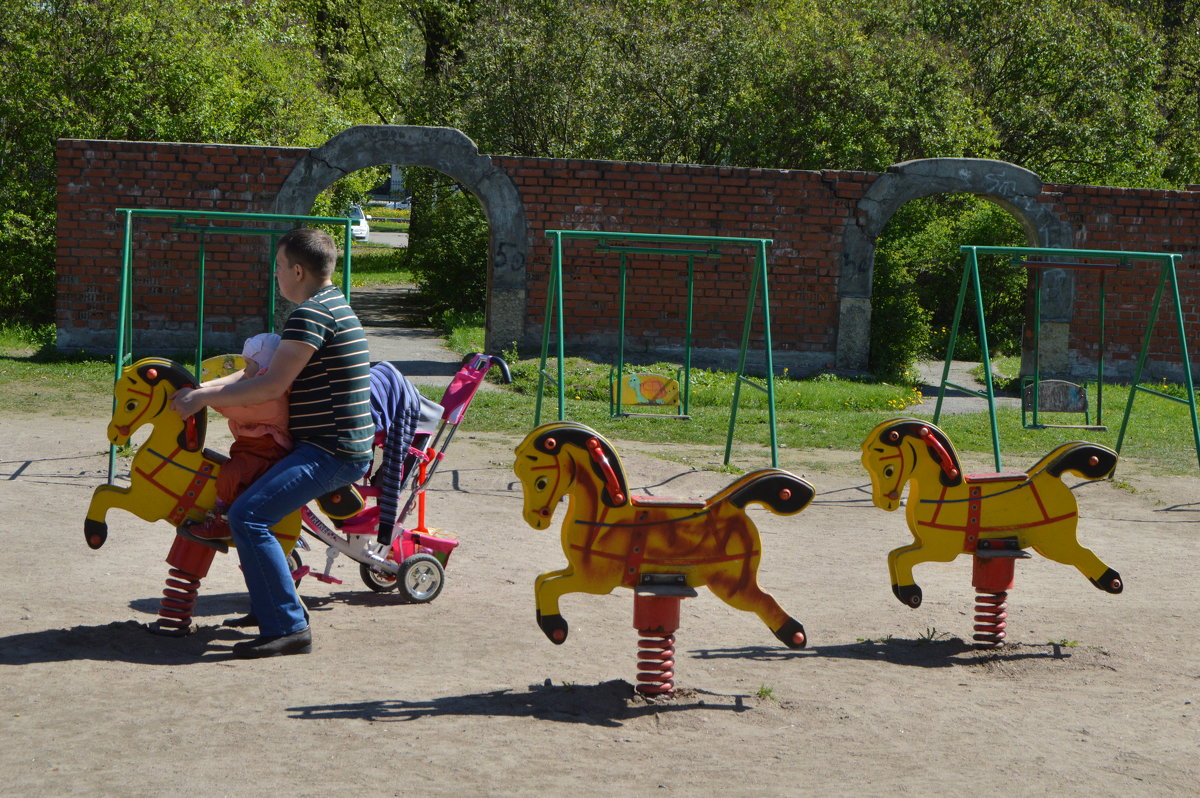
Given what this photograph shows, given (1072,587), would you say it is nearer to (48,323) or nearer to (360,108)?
(48,323)

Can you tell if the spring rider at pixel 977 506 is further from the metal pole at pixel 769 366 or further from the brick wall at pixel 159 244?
the brick wall at pixel 159 244

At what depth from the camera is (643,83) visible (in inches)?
720

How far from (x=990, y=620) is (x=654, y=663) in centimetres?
175

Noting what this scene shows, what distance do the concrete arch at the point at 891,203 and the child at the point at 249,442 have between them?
1001cm

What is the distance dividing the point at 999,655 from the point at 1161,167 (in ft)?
53.9

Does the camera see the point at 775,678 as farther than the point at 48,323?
No

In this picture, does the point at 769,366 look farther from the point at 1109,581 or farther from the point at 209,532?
the point at 209,532

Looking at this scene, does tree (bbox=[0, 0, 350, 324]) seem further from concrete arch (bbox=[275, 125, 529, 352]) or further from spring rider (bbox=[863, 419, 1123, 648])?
spring rider (bbox=[863, 419, 1123, 648])

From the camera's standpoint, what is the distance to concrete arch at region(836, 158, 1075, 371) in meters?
13.7

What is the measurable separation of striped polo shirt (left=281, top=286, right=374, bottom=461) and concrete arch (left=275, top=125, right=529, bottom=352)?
870 cm

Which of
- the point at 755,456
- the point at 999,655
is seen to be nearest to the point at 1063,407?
the point at 755,456

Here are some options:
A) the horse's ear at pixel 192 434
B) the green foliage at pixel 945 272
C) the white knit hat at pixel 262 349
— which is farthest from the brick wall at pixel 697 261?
the white knit hat at pixel 262 349

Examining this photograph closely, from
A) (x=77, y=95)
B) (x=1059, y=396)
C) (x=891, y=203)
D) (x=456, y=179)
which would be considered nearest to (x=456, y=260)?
(x=456, y=179)

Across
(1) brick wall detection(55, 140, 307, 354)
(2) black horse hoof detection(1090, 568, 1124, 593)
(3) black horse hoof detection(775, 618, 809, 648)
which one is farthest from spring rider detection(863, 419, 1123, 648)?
(1) brick wall detection(55, 140, 307, 354)
